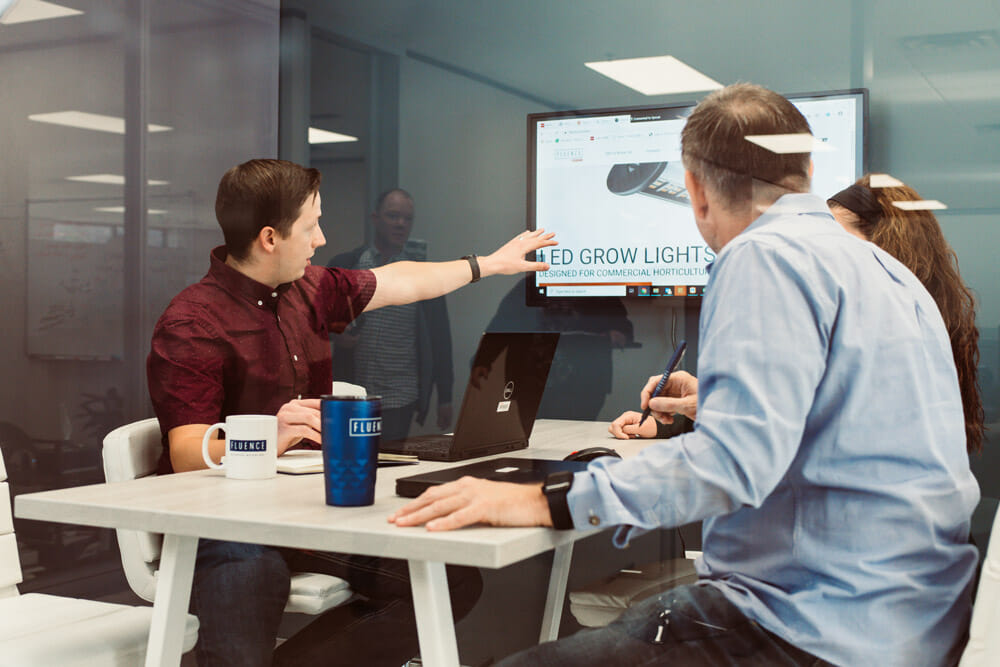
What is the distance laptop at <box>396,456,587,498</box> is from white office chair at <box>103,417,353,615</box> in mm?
533

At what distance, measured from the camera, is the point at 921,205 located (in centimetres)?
218

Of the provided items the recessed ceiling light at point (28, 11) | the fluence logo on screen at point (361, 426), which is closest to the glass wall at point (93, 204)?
the recessed ceiling light at point (28, 11)

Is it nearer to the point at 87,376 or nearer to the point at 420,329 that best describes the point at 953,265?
the point at 420,329

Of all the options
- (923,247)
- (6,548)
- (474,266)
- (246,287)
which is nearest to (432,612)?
(6,548)

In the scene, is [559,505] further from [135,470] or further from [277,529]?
[135,470]

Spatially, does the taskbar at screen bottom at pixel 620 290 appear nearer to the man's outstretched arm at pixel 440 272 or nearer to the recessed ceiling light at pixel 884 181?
the man's outstretched arm at pixel 440 272

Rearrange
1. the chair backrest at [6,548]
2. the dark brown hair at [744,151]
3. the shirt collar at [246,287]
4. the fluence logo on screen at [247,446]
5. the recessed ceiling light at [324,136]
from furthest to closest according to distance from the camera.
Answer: the recessed ceiling light at [324,136], the shirt collar at [246,287], the chair backrest at [6,548], the fluence logo on screen at [247,446], the dark brown hair at [744,151]

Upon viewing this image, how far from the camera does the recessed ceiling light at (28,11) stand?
8.16ft

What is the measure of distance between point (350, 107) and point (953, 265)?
1.92 meters

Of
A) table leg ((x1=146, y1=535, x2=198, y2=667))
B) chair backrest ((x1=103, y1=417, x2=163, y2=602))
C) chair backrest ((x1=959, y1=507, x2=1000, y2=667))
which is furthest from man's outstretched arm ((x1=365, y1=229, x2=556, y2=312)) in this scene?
chair backrest ((x1=959, y1=507, x2=1000, y2=667))

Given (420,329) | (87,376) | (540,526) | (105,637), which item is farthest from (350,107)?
(540,526)

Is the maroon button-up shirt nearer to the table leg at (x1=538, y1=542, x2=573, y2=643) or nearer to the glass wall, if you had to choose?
the glass wall

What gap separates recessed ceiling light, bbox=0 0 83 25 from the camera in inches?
97.9

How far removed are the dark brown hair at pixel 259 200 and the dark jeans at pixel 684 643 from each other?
1520 mm
